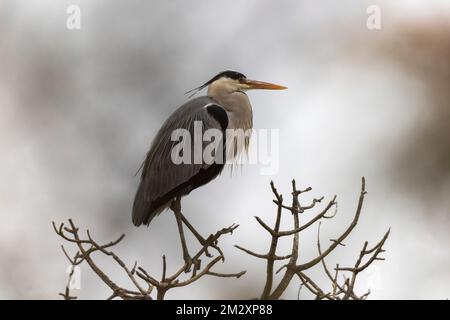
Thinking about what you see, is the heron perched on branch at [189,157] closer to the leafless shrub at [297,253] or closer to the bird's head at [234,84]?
the bird's head at [234,84]

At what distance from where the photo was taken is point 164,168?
610 cm

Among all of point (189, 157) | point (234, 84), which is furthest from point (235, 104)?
point (189, 157)

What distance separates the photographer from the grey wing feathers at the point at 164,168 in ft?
19.3

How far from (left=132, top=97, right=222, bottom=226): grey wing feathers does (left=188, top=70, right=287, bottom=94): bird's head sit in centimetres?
24

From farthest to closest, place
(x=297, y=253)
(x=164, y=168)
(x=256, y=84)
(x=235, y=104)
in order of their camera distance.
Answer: (x=256, y=84), (x=235, y=104), (x=164, y=168), (x=297, y=253)

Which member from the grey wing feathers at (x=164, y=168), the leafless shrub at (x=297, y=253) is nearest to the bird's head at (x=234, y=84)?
the grey wing feathers at (x=164, y=168)

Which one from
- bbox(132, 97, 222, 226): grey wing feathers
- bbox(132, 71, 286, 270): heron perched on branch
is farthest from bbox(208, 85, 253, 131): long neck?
bbox(132, 97, 222, 226): grey wing feathers

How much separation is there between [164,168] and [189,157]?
215mm

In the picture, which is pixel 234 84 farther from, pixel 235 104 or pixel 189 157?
pixel 189 157

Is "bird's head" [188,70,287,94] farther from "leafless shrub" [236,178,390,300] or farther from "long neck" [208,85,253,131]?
"leafless shrub" [236,178,390,300]
